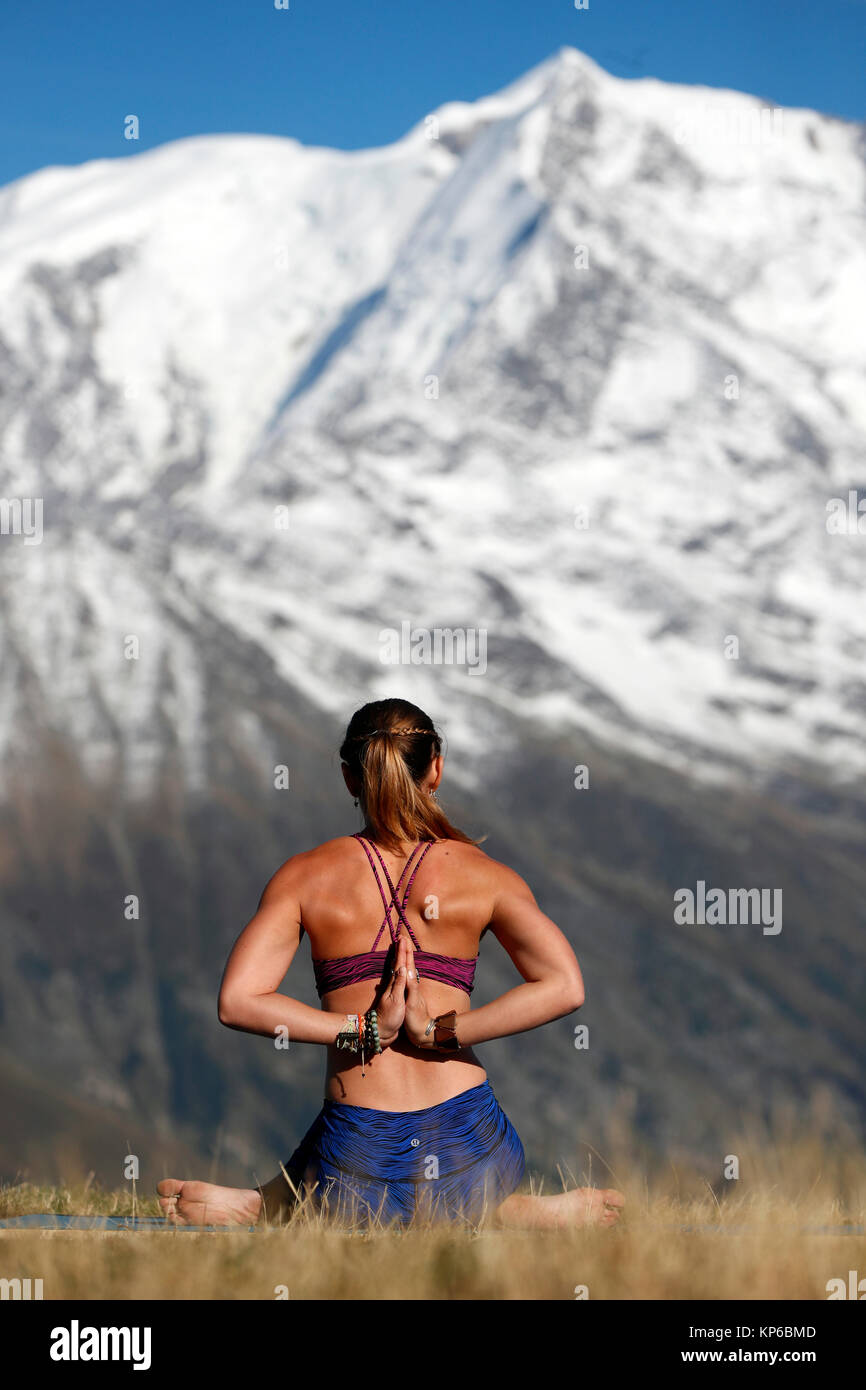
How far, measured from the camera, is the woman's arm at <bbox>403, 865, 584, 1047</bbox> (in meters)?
5.70

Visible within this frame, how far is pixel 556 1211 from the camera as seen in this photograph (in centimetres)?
582

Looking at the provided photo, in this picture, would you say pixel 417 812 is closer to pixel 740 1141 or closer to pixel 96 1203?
pixel 740 1141

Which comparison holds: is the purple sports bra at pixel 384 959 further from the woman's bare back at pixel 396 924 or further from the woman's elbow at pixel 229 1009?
the woman's elbow at pixel 229 1009

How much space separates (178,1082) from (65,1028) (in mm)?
16481

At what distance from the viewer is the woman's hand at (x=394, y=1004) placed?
5.68 meters

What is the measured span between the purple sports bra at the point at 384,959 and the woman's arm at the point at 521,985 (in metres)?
0.11

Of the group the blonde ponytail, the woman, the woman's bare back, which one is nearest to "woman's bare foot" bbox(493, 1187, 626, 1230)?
the woman

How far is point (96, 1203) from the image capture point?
746 cm

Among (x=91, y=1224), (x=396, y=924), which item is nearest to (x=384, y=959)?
(x=396, y=924)

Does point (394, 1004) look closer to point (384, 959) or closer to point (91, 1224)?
point (384, 959)

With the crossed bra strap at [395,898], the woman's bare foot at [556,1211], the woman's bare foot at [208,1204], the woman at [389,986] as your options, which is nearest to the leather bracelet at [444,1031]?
the woman at [389,986]

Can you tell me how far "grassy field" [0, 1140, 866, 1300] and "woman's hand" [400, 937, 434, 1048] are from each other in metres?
0.69

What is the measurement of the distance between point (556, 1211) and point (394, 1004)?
1037 mm

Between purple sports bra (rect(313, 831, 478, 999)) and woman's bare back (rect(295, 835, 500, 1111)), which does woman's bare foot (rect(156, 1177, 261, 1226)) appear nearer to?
woman's bare back (rect(295, 835, 500, 1111))
